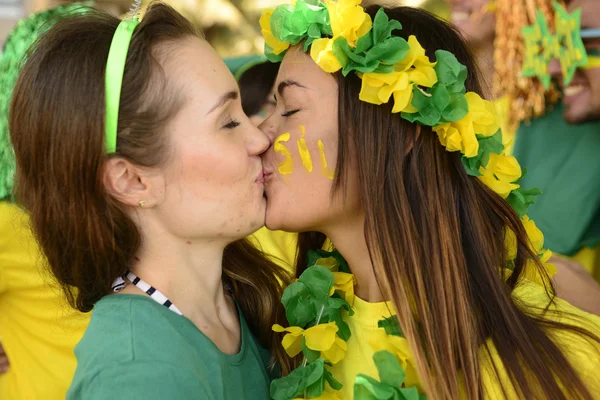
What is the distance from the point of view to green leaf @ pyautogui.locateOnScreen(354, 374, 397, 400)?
5.46ft

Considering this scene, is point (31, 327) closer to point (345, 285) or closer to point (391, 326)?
point (345, 285)

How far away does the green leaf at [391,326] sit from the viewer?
1.80 meters

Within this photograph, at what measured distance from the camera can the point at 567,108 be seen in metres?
3.08

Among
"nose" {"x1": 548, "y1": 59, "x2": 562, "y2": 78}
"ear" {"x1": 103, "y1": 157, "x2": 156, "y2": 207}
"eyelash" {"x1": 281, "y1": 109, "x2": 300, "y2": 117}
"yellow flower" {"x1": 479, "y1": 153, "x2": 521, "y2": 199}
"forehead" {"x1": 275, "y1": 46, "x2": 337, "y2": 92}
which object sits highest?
"forehead" {"x1": 275, "y1": 46, "x2": 337, "y2": 92}

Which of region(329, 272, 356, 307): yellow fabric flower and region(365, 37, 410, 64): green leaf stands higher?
region(365, 37, 410, 64): green leaf

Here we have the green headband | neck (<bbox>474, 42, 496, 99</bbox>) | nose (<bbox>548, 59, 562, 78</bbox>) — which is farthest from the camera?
neck (<bbox>474, 42, 496, 99</bbox>)

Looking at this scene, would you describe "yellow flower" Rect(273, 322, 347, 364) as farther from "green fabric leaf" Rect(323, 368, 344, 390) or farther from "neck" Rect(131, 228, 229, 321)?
"neck" Rect(131, 228, 229, 321)

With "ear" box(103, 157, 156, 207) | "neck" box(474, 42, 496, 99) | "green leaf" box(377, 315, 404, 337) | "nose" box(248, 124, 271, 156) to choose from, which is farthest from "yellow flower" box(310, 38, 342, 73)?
"neck" box(474, 42, 496, 99)

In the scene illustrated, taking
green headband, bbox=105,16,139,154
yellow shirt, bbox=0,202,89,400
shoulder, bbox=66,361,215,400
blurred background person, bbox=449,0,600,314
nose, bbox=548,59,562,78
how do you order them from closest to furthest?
shoulder, bbox=66,361,215,400, green headband, bbox=105,16,139,154, yellow shirt, bbox=0,202,89,400, blurred background person, bbox=449,0,600,314, nose, bbox=548,59,562,78

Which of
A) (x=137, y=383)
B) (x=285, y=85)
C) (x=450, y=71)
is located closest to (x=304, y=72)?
(x=285, y=85)

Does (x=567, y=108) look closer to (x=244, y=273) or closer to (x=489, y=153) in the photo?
(x=489, y=153)

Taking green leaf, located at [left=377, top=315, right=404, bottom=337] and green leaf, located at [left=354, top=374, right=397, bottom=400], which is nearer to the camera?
green leaf, located at [left=354, top=374, right=397, bottom=400]

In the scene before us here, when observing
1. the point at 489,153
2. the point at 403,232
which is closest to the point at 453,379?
the point at 403,232

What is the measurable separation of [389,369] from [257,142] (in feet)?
1.98
